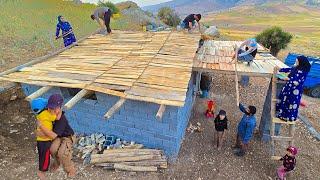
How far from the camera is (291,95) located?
26.1ft

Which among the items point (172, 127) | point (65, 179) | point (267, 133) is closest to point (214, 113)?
point (267, 133)

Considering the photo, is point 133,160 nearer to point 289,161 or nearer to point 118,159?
point 118,159

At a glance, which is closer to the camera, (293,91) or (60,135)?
(60,135)

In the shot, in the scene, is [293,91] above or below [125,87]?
below

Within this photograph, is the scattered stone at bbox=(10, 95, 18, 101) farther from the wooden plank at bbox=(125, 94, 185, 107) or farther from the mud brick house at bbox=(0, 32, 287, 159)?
the wooden plank at bbox=(125, 94, 185, 107)

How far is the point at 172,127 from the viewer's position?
789 cm

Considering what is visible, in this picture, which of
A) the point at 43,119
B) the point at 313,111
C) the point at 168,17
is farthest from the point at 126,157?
the point at 168,17

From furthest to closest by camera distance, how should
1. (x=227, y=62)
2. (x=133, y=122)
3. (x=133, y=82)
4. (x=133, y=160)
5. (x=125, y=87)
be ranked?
(x=227, y=62)
(x=133, y=122)
(x=133, y=160)
(x=133, y=82)
(x=125, y=87)

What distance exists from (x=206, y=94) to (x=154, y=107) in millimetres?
6155

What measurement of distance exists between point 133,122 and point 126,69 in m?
1.60

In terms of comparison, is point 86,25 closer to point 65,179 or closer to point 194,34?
point 194,34

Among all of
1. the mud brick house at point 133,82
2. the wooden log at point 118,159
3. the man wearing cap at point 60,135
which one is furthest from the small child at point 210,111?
the man wearing cap at point 60,135

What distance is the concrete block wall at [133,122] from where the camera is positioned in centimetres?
788

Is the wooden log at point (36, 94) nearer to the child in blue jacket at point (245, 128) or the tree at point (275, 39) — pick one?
the child in blue jacket at point (245, 128)
